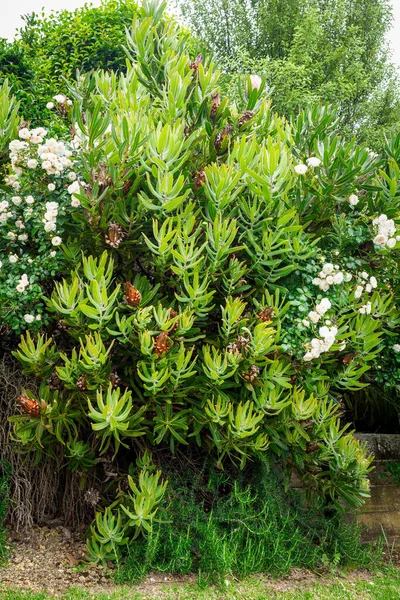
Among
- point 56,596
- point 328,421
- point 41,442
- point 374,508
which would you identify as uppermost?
point 328,421

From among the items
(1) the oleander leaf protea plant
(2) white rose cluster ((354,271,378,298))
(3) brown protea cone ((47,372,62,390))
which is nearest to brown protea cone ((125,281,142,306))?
(1) the oleander leaf protea plant

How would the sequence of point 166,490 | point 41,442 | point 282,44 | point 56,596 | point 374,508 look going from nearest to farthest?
point 56,596 → point 41,442 → point 166,490 → point 374,508 → point 282,44

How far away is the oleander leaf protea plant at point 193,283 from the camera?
4156mm

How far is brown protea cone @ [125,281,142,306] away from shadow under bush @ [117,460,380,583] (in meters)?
1.40

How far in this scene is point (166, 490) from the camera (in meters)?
4.68

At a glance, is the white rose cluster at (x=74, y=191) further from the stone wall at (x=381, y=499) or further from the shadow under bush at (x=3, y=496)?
the stone wall at (x=381, y=499)

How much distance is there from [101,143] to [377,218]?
6.80ft

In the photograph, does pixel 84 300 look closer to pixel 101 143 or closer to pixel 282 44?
pixel 101 143

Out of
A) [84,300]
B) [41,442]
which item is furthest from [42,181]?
[41,442]

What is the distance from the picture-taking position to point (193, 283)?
164 inches

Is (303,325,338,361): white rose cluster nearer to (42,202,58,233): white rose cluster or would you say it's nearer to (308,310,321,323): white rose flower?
(308,310,321,323): white rose flower

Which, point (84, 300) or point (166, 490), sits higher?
point (84, 300)

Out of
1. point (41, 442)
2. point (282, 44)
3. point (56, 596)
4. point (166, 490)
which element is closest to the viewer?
point (56, 596)

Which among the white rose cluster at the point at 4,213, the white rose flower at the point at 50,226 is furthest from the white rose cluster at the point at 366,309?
the white rose cluster at the point at 4,213
